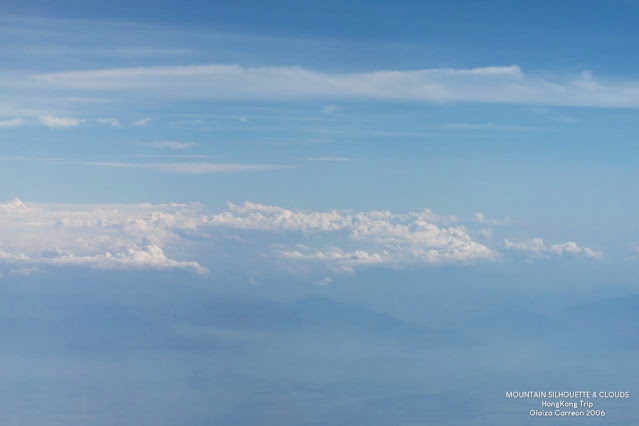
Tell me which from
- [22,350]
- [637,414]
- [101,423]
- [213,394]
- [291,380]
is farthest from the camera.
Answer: [22,350]

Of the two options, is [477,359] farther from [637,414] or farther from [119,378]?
[119,378]

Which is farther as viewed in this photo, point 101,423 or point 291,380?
point 291,380

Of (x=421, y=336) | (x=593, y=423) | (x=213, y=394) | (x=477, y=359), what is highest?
(x=421, y=336)

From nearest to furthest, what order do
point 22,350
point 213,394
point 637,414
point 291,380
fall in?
point 637,414, point 213,394, point 291,380, point 22,350

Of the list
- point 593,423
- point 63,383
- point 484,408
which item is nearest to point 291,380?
point 484,408

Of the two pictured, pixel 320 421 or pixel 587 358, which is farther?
pixel 587 358

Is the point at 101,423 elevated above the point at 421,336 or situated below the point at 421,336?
below

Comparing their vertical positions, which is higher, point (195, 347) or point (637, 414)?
point (195, 347)

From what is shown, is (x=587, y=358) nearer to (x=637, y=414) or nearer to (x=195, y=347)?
(x=637, y=414)

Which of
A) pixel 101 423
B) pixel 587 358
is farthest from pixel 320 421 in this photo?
pixel 587 358
